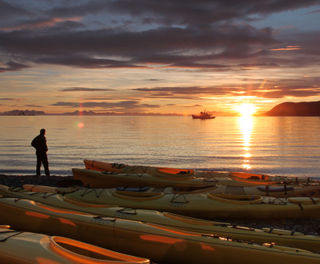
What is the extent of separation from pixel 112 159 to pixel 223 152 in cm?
1346

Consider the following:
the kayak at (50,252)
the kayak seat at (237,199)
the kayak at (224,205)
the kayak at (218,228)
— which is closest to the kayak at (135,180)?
the kayak seat at (237,199)

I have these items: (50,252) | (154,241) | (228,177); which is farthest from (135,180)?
(50,252)

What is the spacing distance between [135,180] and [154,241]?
22.1 ft

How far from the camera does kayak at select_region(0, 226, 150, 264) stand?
168 inches

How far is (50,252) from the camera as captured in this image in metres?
4.45

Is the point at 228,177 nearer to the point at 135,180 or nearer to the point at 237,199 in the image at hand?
the point at 237,199

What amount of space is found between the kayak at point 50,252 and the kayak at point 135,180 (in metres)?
7.01

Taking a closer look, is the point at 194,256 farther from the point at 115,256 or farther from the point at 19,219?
the point at 19,219

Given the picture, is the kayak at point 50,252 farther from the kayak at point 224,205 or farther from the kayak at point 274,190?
Answer: the kayak at point 274,190

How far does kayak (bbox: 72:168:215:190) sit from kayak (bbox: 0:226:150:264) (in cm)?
701

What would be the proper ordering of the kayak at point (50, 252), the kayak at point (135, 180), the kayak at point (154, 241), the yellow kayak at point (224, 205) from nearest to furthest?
1. the kayak at point (50, 252)
2. the kayak at point (154, 241)
3. the yellow kayak at point (224, 205)
4. the kayak at point (135, 180)

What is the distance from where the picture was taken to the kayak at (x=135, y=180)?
1176 centimetres

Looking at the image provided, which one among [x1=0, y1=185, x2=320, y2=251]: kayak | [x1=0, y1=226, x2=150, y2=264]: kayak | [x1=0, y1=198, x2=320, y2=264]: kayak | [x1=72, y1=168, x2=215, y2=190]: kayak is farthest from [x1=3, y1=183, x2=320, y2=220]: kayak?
[x1=0, y1=226, x2=150, y2=264]: kayak

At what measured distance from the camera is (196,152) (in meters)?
33.8
